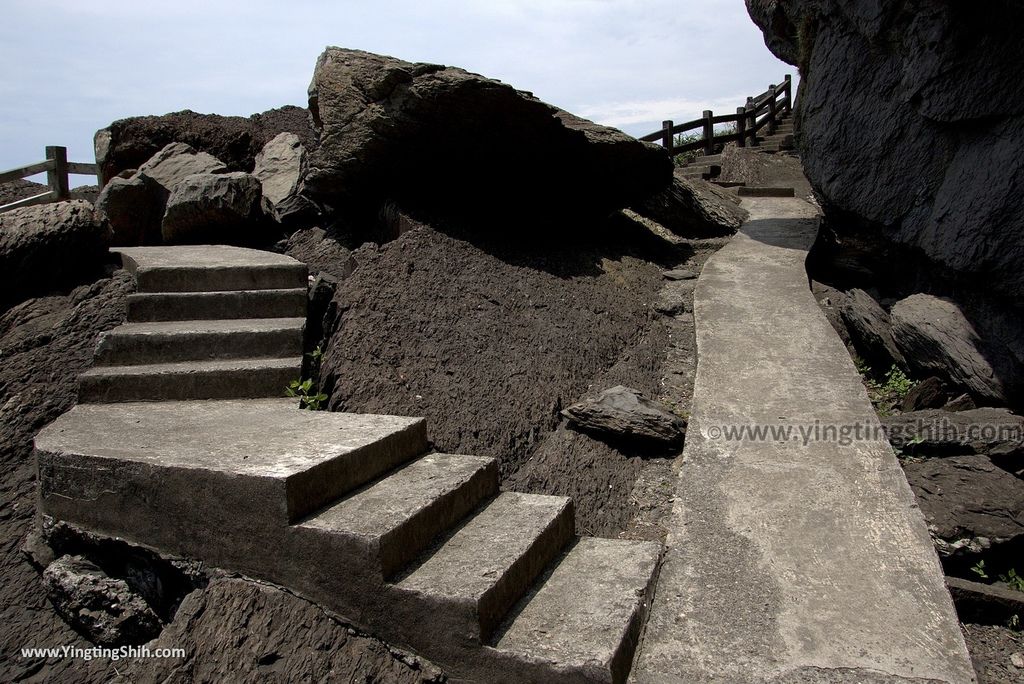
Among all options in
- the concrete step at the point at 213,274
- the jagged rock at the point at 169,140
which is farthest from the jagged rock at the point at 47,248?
the jagged rock at the point at 169,140

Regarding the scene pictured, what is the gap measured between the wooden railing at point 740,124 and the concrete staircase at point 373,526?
43.5 feet

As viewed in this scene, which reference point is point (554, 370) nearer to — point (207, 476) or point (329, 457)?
point (329, 457)

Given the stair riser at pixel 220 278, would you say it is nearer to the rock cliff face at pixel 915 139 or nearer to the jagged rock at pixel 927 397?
the jagged rock at pixel 927 397

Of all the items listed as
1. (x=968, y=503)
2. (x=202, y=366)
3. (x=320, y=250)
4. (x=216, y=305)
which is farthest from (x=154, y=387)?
(x=968, y=503)

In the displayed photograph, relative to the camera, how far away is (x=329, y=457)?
3.04 meters

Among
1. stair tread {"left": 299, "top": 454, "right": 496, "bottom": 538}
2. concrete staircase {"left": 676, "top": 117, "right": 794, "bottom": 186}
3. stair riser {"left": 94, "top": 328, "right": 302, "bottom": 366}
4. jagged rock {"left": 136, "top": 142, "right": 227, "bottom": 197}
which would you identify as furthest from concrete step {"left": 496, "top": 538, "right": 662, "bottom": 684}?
concrete staircase {"left": 676, "top": 117, "right": 794, "bottom": 186}

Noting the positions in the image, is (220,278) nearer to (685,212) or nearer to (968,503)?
(968,503)

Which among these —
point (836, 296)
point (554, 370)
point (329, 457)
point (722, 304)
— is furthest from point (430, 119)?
point (836, 296)

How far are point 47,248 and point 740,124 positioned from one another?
1697 centimetres

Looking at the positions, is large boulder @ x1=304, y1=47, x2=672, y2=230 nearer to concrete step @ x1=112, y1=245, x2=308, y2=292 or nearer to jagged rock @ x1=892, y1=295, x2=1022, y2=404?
concrete step @ x1=112, y1=245, x2=308, y2=292

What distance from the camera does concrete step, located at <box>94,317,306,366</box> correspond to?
15.7 ft

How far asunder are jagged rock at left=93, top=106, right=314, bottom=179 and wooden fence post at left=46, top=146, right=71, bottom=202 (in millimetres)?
1580

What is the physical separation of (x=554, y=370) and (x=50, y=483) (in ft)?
9.14

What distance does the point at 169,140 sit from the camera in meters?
8.38
